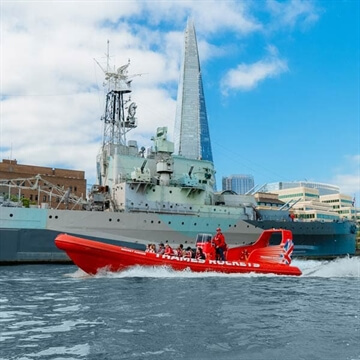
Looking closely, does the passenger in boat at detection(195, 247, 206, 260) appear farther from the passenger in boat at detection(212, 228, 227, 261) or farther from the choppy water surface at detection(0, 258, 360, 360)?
the choppy water surface at detection(0, 258, 360, 360)

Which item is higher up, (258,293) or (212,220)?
(212,220)

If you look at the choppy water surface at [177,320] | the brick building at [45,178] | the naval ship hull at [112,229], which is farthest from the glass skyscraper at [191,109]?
the choppy water surface at [177,320]

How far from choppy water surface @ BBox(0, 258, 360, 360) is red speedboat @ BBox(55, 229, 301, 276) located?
1894mm

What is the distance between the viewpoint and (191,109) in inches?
5507

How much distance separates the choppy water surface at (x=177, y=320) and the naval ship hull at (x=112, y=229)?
11948mm

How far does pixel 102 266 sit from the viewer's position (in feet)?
60.5

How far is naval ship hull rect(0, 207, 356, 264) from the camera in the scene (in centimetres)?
2781

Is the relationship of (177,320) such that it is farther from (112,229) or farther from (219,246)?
(112,229)

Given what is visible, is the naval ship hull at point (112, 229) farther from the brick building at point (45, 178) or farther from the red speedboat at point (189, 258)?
the brick building at point (45, 178)

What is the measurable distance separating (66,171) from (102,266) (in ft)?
197

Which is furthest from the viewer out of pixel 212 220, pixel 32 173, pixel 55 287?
pixel 32 173

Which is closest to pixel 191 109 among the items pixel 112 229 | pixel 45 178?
pixel 45 178

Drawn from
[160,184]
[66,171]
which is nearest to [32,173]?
[66,171]

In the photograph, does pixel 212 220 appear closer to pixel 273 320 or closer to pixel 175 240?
pixel 175 240
